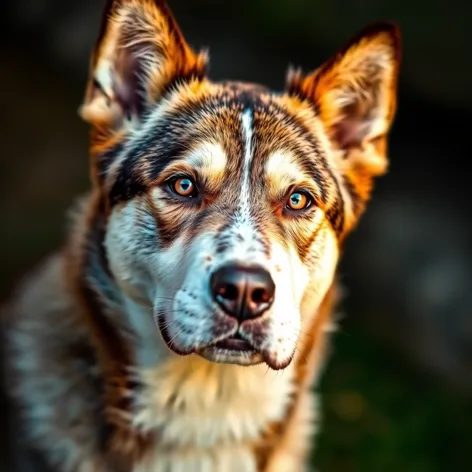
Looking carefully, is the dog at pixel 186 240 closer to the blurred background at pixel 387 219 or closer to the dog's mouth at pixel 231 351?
the dog's mouth at pixel 231 351

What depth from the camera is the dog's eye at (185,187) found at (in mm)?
3350

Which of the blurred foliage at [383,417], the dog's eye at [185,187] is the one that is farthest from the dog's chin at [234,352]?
the blurred foliage at [383,417]

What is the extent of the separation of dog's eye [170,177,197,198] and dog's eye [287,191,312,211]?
0.38 meters

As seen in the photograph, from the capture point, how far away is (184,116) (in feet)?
11.6

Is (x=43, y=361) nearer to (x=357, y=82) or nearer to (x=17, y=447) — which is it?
(x=17, y=447)

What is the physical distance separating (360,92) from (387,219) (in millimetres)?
2742

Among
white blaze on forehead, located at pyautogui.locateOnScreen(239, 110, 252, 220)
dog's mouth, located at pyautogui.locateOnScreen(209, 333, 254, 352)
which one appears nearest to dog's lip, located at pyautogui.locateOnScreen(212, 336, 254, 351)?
dog's mouth, located at pyautogui.locateOnScreen(209, 333, 254, 352)

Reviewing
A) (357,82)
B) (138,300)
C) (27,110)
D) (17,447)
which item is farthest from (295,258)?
(27,110)

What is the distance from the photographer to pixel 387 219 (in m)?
6.40

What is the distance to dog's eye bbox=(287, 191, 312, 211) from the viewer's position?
3410 mm

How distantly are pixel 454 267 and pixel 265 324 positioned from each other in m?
3.48

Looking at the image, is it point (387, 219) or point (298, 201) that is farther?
point (387, 219)

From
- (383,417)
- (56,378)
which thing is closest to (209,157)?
(56,378)

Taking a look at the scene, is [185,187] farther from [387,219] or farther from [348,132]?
[387,219]
